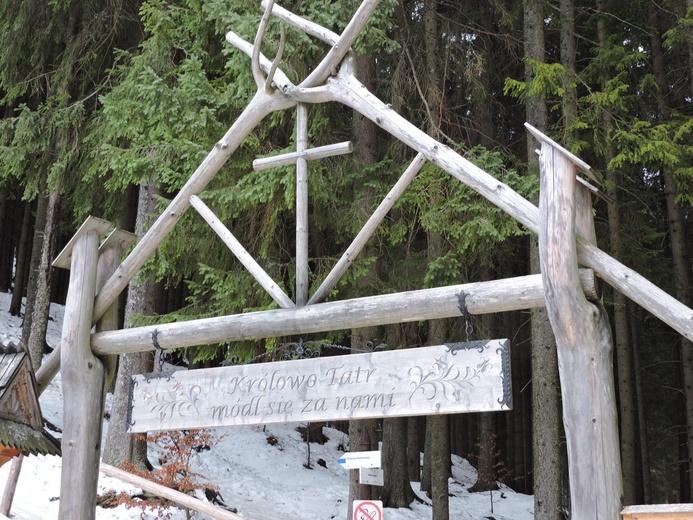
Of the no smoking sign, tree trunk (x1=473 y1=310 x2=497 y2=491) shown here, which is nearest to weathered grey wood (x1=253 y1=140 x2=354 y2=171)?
the no smoking sign

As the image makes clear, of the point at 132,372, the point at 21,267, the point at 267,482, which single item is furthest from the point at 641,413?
the point at 21,267

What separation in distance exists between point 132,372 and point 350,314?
23.3 feet

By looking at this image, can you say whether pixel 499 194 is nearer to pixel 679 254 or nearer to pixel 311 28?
pixel 311 28

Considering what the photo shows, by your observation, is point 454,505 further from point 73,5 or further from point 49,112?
point 73,5

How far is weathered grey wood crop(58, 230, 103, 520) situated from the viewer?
6.12 m

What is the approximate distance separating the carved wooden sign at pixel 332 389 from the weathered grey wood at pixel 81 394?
1.22 feet

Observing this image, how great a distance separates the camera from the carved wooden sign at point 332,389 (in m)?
4.91

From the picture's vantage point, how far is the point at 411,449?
712 inches

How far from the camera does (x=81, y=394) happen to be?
6324mm

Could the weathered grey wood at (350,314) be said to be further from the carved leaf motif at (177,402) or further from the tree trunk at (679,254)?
the tree trunk at (679,254)

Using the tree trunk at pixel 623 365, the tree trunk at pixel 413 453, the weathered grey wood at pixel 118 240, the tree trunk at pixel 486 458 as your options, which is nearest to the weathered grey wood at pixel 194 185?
the weathered grey wood at pixel 118 240

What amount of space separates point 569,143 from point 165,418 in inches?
266

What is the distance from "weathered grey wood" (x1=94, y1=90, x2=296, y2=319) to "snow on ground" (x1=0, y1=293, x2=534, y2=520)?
394cm

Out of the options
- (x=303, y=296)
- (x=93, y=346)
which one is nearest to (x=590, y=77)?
(x=303, y=296)
